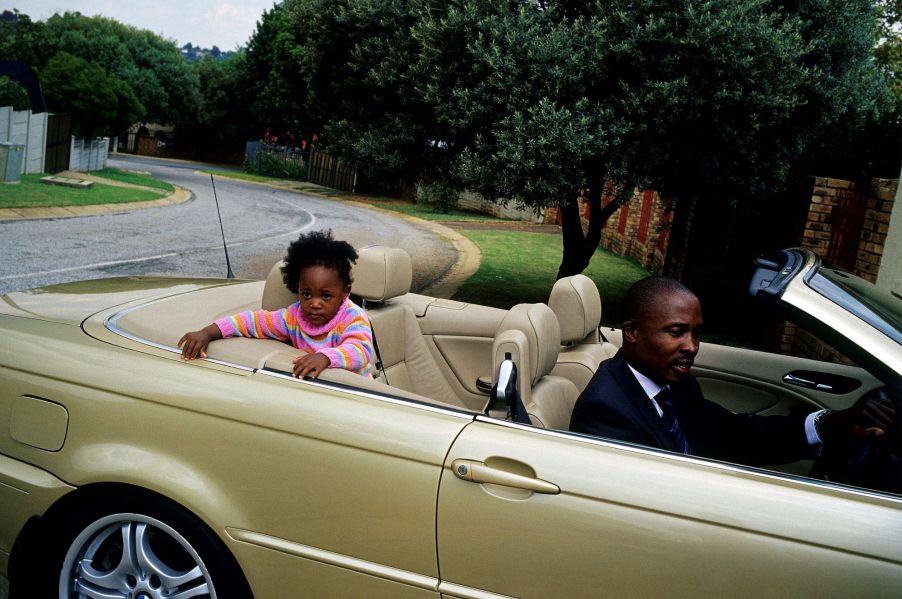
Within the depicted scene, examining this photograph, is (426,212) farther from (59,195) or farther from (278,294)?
(278,294)

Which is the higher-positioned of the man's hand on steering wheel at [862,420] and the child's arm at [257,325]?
the man's hand on steering wheel at [862,420]

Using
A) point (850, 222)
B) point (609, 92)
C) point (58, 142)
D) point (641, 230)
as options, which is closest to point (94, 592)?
point (609, 92)

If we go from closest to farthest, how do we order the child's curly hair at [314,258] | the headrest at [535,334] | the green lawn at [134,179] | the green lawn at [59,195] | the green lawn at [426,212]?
1. the child's curly hair at [314,258]
2. the headrest at [535,334]
3. the green lawn at [59,195]
4. the green lawn at [134,179]
5. the green lawn at [426,212]

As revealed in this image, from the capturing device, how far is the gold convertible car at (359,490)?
6.77ft

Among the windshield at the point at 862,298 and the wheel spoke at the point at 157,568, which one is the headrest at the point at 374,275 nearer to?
the wheel spoke at the point at 157,568

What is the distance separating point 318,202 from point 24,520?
25.4m

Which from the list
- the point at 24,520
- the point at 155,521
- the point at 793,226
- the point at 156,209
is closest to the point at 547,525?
the point at 155,521

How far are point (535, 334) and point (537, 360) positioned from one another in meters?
0.11

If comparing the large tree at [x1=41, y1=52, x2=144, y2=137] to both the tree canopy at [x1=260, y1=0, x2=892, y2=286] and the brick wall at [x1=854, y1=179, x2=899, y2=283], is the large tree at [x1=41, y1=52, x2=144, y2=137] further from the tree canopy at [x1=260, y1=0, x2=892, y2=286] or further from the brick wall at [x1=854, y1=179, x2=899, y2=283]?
the brick wall at [x1=854, y1=179, x2=899, y2=283]

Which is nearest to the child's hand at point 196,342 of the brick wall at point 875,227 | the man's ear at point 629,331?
the man's ear at point 629,331

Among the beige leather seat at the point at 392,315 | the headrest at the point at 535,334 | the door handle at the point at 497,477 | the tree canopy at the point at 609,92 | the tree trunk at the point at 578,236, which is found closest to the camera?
the door handle at the point at 497,477

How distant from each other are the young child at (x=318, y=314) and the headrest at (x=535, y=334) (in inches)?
23.9

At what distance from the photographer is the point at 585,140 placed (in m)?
8.16

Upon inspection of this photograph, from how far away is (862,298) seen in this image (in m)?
2.51
